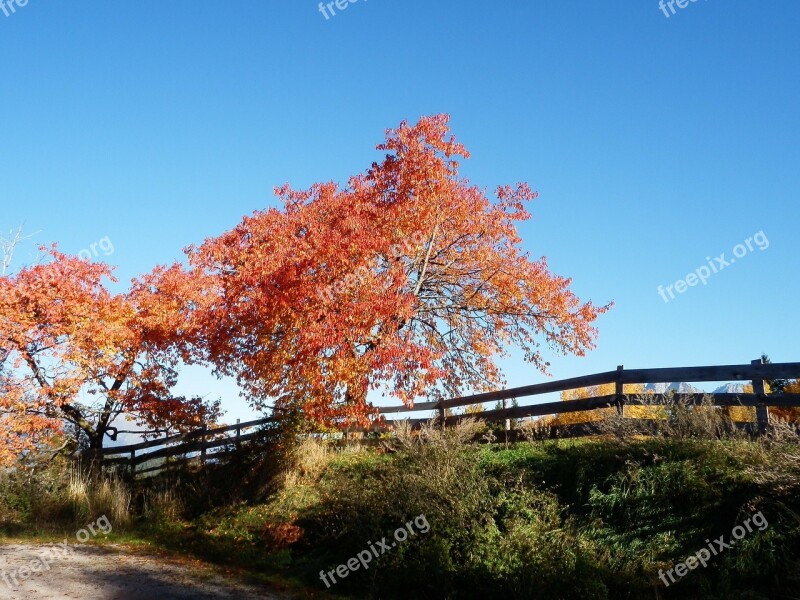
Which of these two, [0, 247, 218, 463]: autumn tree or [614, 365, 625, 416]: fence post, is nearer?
[614, 365, 625, 416]: fence post

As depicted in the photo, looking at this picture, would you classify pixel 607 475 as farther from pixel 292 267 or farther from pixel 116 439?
pixel 116 439

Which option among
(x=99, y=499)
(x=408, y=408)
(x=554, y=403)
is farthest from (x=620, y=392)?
(x=99, y=499)

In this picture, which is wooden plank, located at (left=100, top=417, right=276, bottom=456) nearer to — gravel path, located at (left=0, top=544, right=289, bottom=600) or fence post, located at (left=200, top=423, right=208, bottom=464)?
fence post, located at (left=200, top=423, right=208, bottom=464)

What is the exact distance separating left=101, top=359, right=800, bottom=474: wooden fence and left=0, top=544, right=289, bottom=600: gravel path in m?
6.55

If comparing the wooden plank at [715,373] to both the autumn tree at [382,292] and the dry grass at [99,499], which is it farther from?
the dry grass at [99,499]

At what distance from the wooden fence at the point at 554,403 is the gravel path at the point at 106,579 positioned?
6547 mm

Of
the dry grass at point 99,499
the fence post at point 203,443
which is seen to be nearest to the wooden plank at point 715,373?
the dry grass at point 99,499

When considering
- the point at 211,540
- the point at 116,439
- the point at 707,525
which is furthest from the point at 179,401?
the point at 707,525

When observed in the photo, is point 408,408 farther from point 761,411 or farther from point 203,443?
point 761,411

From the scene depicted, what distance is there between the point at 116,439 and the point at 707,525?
21.4m

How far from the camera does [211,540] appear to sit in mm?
14883

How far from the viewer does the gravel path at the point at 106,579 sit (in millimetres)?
10148

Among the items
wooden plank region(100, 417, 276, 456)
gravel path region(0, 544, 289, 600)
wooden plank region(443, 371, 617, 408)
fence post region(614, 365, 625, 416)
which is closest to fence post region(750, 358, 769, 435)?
fence post region(614, 365, 625, 416)

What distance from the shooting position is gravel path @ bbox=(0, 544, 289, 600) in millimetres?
10148
